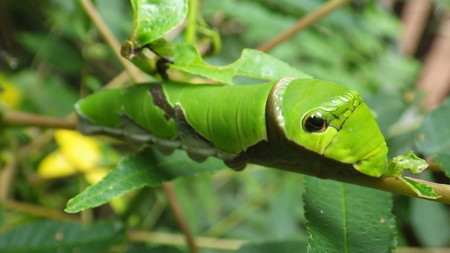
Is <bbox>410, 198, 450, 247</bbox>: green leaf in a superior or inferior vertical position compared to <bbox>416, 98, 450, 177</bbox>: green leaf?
inferior

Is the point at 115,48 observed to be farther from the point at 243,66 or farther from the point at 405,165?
the point at 405,165

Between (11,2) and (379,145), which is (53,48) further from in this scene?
(379,145)

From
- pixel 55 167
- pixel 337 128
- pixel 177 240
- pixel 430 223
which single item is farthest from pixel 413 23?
pixel 337 128

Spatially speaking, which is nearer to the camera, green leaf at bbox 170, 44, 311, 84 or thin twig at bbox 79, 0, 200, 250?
green leaf at bbox 170, 44, 311, 84

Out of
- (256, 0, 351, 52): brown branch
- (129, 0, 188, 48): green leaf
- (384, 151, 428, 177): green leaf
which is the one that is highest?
(129, 0, 188, 48): green leaf

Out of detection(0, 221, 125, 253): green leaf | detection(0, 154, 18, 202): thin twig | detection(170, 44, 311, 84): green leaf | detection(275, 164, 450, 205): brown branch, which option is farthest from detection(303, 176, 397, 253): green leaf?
detection(0, 154, 18, 202): thin twig

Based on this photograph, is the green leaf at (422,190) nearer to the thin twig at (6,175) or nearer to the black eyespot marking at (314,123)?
the black eyespot marking at (314,123)

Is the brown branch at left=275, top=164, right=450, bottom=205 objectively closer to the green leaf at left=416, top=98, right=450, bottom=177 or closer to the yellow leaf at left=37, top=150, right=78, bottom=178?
the green leaf at left=416, top=98, right=450, bottom=177

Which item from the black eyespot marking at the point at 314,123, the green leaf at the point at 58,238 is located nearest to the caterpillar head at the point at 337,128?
the black eyespot marking at the point at 314,123
